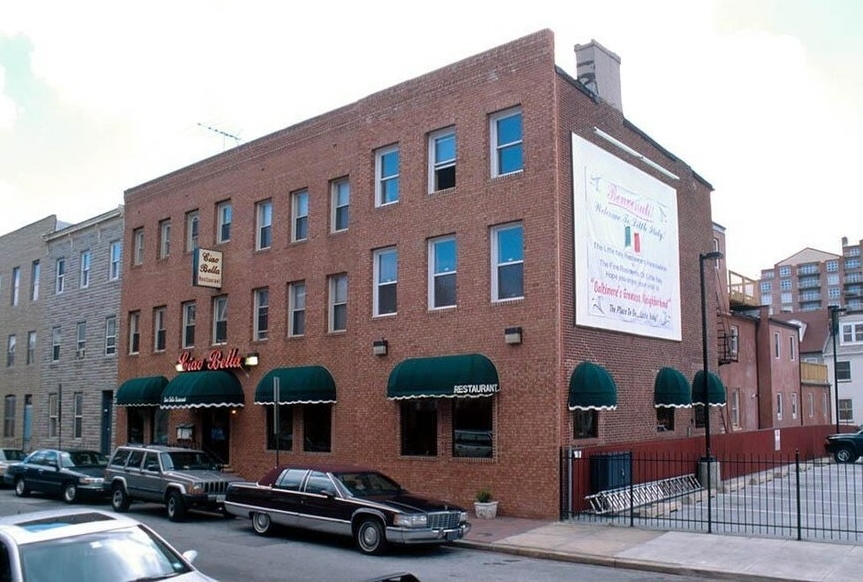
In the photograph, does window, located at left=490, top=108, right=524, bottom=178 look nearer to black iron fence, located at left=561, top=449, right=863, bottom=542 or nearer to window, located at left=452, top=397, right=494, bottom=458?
window, located at left=452, top=397, right=494, bottom=458

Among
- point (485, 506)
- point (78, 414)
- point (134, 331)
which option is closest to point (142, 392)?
point (134, 331)

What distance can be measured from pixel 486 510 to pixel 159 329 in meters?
16.9

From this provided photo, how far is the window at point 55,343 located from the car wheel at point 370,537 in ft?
85.4

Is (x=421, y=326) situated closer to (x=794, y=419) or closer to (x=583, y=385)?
(x=583, y=385)

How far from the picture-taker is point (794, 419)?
39688mm

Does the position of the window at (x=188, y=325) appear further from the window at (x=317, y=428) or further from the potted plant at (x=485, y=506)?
the potted plant at (x=485, y=506)

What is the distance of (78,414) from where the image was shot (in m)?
33.6

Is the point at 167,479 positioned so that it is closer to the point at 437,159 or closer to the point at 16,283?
the point at 437,159

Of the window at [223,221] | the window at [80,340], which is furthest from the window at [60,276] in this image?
the window at [223,221]

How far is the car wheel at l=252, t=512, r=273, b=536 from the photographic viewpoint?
16.4 meters

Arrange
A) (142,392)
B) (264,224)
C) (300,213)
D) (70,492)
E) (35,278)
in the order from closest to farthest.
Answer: (70,492)
(300,213)
(264,224)
(142,392)
(35,278)

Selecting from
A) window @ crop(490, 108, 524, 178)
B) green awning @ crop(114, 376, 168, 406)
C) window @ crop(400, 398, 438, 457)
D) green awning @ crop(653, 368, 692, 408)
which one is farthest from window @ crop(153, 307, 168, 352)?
green awning @ crop(653, 368, 692, 408)

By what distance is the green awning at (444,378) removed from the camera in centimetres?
1880

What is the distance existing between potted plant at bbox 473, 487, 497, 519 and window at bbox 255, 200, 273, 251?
39.0 ft
